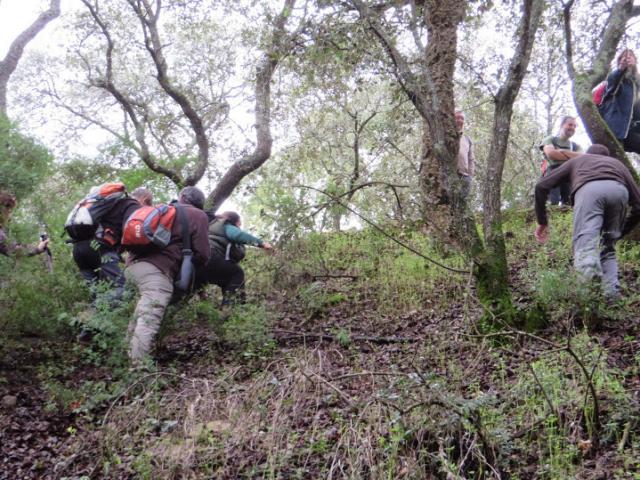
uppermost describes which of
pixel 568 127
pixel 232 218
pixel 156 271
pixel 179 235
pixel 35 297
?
pixel 568 127

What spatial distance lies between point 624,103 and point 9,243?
25.8ft

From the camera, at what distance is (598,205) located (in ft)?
19.0

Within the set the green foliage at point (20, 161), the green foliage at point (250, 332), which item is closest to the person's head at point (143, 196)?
the green foliage at point (20, 161)

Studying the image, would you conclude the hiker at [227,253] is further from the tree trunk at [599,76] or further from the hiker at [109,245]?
the tree trunk at [599,76]

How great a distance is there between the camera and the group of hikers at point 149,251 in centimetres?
590

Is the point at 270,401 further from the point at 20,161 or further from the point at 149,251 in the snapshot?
the point at 20,161

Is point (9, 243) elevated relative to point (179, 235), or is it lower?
Answer: lower

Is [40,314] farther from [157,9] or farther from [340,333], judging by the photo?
[157,9]

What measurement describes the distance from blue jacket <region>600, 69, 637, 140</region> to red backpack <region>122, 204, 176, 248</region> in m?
6.21

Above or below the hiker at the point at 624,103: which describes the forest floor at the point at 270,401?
below

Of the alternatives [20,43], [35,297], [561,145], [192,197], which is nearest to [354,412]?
Result: [192,197]

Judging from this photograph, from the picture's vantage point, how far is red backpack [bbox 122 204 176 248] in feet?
19.5

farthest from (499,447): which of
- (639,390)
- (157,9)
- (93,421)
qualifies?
(157,9)

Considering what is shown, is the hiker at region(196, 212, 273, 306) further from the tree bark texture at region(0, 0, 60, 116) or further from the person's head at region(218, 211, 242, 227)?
the tree bark texture at region(0, 0, 60, 116)
